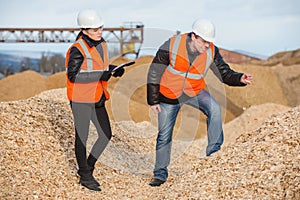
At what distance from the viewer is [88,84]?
5121 mm

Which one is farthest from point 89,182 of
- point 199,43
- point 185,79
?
point 199,43

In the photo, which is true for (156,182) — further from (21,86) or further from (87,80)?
(21,86)

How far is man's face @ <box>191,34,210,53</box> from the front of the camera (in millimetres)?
5625

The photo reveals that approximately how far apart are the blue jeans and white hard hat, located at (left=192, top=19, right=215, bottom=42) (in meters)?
0.84

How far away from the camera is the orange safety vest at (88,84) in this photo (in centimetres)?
505

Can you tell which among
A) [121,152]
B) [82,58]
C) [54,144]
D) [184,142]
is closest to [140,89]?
[184,142]

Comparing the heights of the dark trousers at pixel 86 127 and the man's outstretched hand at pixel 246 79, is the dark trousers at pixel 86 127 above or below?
below

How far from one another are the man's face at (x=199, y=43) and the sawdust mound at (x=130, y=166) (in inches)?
54.7

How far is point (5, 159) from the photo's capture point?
557 centimetres

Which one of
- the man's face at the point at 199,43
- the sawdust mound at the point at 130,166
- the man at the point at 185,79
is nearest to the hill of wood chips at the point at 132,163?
the sawdust mound at the point at 130,166

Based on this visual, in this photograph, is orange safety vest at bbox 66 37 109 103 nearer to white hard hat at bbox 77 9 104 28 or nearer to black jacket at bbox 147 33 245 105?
white hard hat at bbox 77 9 104 28

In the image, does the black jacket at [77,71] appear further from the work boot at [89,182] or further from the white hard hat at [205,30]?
the white hard hat at [205,30]

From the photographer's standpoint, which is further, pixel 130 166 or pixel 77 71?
pixel 130 166

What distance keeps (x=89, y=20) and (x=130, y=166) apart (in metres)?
2.86
